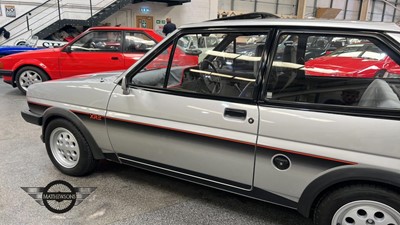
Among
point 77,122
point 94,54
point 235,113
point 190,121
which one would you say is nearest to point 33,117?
point 77,122

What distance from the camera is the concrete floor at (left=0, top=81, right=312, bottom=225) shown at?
2624mm

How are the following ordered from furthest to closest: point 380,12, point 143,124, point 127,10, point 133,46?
point 380,12 < point 127,10 < point 133,46 < point 143,124

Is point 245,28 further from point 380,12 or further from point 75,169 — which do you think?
point 380,12

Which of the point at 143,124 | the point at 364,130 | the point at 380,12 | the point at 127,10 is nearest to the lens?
the point at 364,130

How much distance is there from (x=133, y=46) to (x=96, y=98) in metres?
3.97

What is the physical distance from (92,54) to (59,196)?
4271mm

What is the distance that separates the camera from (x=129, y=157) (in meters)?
2.87

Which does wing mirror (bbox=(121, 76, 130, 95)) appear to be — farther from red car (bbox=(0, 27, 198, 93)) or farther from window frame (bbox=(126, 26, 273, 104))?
red car (bbox=(0, 27, 198, 93))

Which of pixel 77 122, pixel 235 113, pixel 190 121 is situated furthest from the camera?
pixel 77 122

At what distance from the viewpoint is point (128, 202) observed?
288cm

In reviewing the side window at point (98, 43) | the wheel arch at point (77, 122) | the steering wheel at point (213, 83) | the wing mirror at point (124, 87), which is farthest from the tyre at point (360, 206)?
the side window at point (98, 43)

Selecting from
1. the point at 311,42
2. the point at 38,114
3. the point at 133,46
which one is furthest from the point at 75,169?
the point at 133,46

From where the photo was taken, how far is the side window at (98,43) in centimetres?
659

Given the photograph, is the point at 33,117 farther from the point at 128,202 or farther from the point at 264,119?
the point at 264,119
